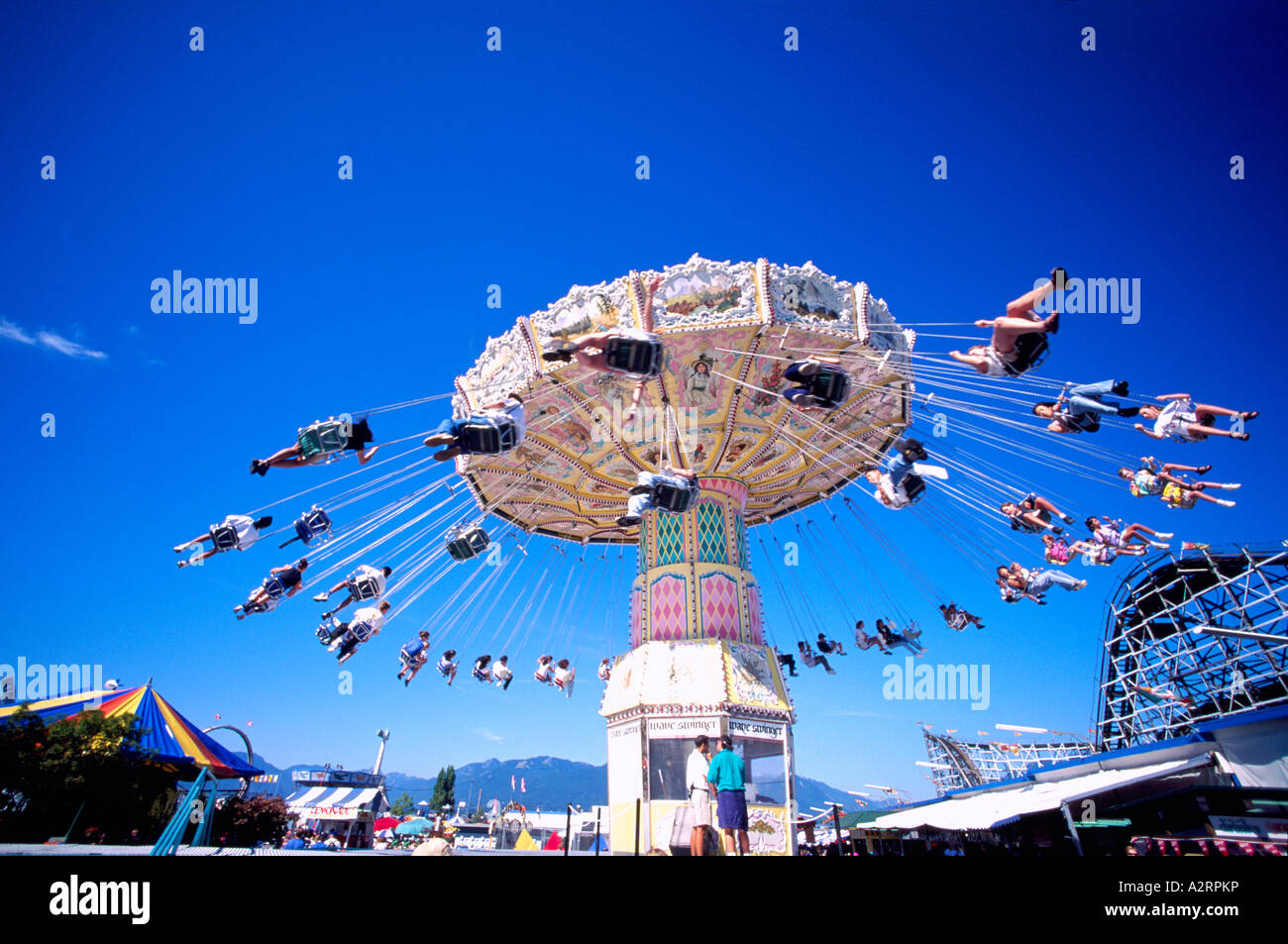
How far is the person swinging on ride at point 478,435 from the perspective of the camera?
9.24 meters

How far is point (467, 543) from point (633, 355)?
6074mm

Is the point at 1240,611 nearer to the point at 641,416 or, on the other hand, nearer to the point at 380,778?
the point at 641,416

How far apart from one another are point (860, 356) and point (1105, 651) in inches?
Answer: 852

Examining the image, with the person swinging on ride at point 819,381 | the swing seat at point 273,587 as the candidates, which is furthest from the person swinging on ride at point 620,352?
the swing seat at point 273,587

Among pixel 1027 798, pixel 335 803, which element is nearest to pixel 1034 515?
pixel 1027 798

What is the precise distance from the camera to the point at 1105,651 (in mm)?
25312

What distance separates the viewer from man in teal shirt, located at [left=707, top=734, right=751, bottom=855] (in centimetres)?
666

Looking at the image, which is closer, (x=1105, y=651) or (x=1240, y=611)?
(x=1240, y=611)

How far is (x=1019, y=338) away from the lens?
7.95 metres

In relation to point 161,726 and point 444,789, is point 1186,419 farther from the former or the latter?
point 444,789
